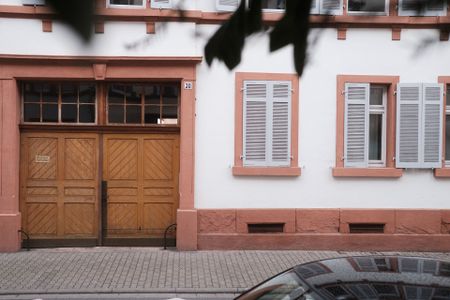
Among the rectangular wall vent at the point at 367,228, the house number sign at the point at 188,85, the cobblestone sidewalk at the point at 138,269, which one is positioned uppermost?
the house number sign at the point at 188,85

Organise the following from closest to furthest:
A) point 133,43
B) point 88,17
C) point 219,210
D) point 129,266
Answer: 1. point 88,17
2. point 133,43
3. point 129,266
4. point 219,210

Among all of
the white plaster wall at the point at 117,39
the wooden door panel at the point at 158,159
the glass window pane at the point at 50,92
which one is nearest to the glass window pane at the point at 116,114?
the wooden door panel at the point at 158,159

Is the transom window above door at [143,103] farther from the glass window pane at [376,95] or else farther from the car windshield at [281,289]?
the car windshield at [281,289]

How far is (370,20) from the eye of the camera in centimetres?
112

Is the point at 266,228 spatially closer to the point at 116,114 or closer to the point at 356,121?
the point at 356,121

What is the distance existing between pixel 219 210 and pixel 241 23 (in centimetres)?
878

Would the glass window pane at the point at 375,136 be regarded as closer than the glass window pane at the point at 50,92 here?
No

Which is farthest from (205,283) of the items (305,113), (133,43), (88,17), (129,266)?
(88,17)

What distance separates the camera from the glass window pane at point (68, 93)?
33.0 feet

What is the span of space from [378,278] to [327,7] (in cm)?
223

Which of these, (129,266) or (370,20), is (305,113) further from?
(370,20)

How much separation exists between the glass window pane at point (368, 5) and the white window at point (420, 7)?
0.11 feet

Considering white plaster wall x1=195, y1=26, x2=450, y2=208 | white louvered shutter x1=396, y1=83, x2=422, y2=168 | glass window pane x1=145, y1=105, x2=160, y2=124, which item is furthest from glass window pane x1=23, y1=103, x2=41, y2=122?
white louvered shutter x1=396, y1=83, x2=422, y2=168

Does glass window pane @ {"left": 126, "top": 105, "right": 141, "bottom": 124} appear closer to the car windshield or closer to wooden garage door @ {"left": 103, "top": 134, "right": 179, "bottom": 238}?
wooden garage door @ {"left": 103, "top": 134, "right": 179, "bottom": 238}
